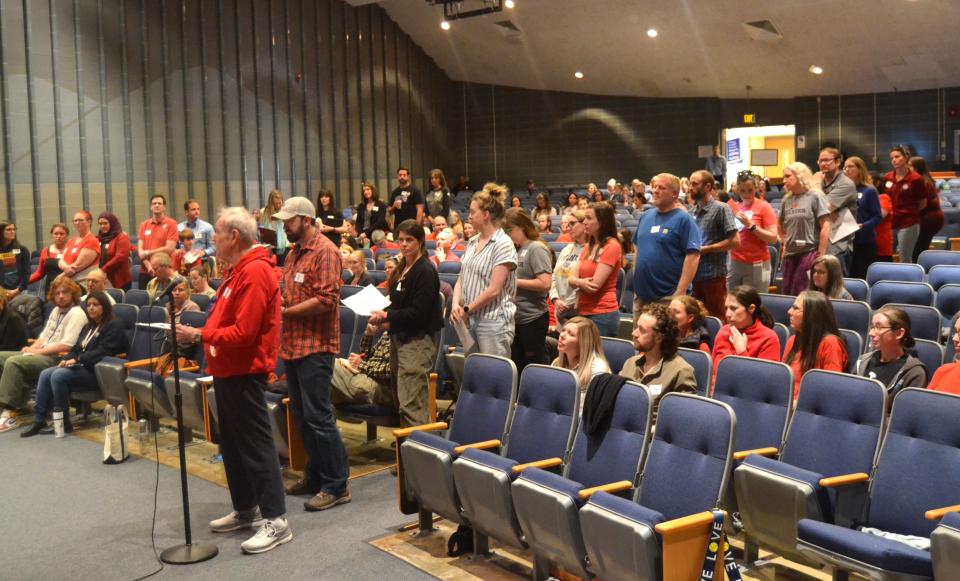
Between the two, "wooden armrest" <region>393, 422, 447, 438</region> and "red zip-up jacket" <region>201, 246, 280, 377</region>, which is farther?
"wooden armrest" <region>393, 422, 447, 438</region>

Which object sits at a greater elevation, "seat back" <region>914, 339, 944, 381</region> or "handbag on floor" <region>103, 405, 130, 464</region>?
"seat back" <region>914, 339, 944, 381</region>

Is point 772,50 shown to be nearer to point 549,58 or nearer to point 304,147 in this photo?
point 549,58

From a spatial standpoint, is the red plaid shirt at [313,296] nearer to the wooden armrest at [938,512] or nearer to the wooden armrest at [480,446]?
the wooden armrest at [480,446]

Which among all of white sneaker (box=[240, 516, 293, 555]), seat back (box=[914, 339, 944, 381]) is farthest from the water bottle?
seat back (box=[914, 339, 944, 381])

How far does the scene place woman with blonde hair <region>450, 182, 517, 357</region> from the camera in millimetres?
4516

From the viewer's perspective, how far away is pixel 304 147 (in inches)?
617

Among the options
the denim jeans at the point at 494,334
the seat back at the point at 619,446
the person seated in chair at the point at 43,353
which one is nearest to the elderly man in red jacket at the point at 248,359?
the denim jeans at the point at 494,334

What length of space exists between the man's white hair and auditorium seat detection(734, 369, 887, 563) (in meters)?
2.21

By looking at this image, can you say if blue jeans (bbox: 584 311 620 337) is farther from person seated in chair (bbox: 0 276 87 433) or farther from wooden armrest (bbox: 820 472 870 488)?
person seated in chair (bbox: 0 276 87 433)

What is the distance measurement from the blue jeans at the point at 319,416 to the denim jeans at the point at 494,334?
0.75m

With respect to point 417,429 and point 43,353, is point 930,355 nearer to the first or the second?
point 417,429

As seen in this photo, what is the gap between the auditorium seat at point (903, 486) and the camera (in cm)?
278

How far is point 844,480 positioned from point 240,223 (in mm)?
2549

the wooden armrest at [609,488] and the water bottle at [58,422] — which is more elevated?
the wooden armrest at [609,488]
